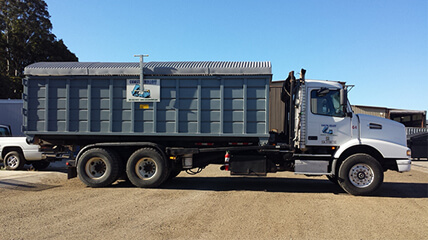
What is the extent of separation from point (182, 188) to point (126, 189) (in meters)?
1.45

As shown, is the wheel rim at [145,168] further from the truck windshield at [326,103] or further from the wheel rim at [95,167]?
the truck windshield at [326,103]

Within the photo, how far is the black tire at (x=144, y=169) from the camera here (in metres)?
7.80

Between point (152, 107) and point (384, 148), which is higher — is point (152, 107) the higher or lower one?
the higher one

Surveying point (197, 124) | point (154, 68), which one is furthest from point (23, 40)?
point (197, 124)

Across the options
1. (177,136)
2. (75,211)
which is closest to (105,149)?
(177,136)

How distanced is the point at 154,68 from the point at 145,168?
2659mm

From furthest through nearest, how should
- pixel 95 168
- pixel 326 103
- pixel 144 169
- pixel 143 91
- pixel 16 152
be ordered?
pixel 16 152
pixel 95 168
pixel 144 169
pixel 143 91
pixel 326 103

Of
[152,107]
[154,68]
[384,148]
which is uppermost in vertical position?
[154,68]

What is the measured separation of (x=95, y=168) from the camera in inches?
320

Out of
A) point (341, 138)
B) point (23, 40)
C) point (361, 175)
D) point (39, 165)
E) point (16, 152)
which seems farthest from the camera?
point (23, 40)

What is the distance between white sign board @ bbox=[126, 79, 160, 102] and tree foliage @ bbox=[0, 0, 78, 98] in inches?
965

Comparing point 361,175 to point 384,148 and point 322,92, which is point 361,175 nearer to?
point 384,148

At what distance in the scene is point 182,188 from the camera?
317 inches

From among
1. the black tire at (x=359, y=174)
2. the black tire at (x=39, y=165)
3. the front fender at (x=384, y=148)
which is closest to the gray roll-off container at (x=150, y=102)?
the front fender at (x=384, y=148)
